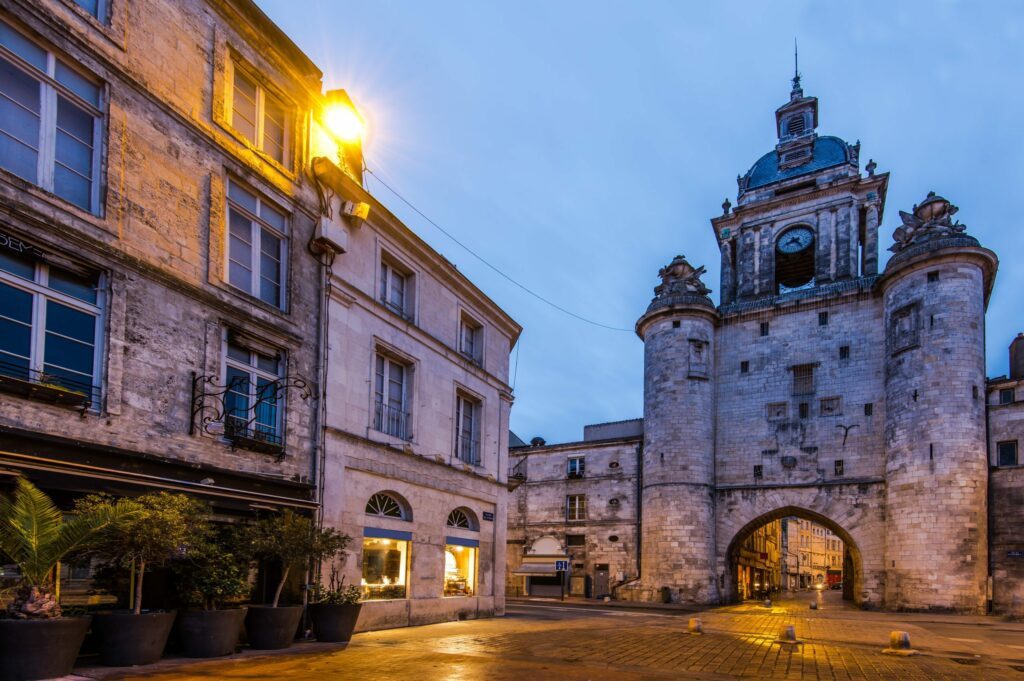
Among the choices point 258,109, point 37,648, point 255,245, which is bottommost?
point 37,648

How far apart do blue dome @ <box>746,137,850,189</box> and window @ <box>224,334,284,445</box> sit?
40.9 m

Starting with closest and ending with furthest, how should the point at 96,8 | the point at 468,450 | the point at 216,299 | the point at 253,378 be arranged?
the point at 96,8 → the point at 216,299 → the point at 253,378 → the point at 468,450

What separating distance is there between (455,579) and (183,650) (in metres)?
9.20

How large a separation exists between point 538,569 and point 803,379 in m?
18.0

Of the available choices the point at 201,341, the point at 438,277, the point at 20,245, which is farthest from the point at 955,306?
the point at 20,245

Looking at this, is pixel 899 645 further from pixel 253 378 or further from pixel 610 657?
pixel 253 378

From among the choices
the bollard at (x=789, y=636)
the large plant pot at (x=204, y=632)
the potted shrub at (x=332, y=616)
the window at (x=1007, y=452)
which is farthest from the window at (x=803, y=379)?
the large plant pot at (x=204, y=632)

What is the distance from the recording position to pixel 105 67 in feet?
33.7

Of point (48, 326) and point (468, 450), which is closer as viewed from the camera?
point (48, 326)

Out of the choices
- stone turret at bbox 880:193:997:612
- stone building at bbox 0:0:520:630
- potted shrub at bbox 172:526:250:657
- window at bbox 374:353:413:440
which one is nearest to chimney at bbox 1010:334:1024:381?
stone turret at bbox 880:193:997:612

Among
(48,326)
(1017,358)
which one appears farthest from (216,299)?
(1017,358)

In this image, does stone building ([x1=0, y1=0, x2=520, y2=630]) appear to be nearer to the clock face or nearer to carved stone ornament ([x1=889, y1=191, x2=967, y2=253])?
carved stone ornament ([x1=889, y1=191, x2=967, y2=253])

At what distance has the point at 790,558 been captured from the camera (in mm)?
84688

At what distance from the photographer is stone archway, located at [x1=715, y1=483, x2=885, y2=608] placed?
33.0 metres
